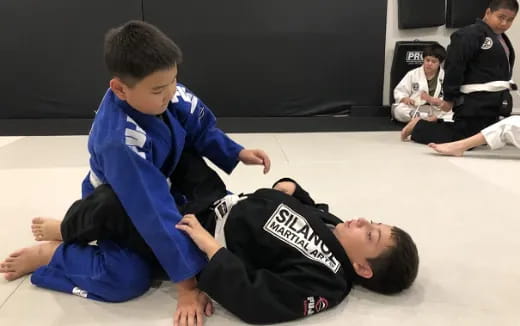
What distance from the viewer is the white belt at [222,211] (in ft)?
4.57

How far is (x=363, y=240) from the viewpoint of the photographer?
131 cm

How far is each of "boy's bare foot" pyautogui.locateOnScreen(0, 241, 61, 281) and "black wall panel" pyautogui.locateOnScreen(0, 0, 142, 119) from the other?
322cm

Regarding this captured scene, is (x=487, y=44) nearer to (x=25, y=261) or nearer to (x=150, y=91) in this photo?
(x=150, y=91)

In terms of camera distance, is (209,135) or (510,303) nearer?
(510,303)

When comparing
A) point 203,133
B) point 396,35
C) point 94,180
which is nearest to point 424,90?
point 396,35

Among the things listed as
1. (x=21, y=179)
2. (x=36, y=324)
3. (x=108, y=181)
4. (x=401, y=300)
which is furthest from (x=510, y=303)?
(x=21, y=179)

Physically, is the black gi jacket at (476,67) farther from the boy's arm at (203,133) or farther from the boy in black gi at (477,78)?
the boy's arm at (203,133)

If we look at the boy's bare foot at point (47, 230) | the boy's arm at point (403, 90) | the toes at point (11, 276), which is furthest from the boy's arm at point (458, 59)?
the toes at point (11, 276)

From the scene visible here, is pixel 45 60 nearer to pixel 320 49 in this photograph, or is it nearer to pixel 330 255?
pixel 320 49

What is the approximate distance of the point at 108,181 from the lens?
122 centimetres

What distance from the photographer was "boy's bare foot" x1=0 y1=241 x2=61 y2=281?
140 cm

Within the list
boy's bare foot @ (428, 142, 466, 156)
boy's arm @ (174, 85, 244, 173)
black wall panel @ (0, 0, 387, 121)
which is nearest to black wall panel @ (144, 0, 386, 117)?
black wall panel @ (0, 0, 387, 121)

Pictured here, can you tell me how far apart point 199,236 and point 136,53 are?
482mm

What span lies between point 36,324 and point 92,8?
3696mm
